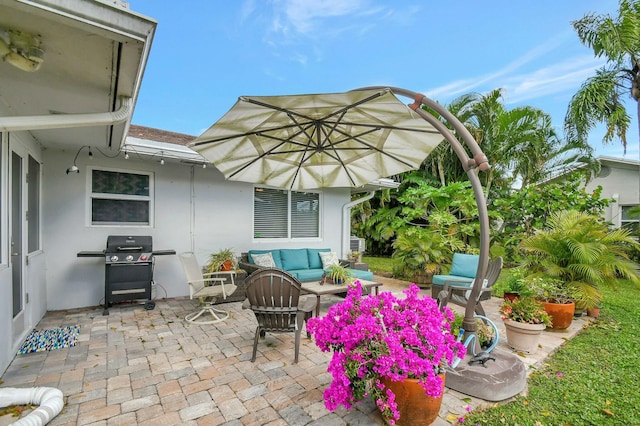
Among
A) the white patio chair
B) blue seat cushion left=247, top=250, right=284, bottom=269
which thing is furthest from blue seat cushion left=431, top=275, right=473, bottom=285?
the white patio chair

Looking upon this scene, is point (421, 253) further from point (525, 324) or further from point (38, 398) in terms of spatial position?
point (38, 398)

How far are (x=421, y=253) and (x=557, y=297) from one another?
322cm

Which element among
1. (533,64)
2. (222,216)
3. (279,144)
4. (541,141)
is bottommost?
(222,216)

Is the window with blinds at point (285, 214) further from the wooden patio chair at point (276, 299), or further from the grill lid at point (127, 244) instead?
the wooden patio chair at point (276, 299)

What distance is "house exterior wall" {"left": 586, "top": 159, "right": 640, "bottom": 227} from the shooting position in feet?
33.5

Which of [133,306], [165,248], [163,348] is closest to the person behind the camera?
[163,348]

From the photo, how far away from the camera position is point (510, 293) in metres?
4.99

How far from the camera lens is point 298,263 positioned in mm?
6938

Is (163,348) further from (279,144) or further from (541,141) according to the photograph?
(541,141)

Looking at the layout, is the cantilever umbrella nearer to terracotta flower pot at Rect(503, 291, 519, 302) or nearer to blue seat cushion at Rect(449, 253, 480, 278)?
terracotta flower pot at Rect(503, 291, 519, 302)

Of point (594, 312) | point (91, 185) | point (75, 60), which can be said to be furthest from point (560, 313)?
point (91, 185)

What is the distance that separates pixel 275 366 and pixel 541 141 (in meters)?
13.1

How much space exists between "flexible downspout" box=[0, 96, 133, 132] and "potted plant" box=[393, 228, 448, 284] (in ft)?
21.4

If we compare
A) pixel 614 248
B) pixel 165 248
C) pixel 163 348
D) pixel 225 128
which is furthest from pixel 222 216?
pixel 614 248
